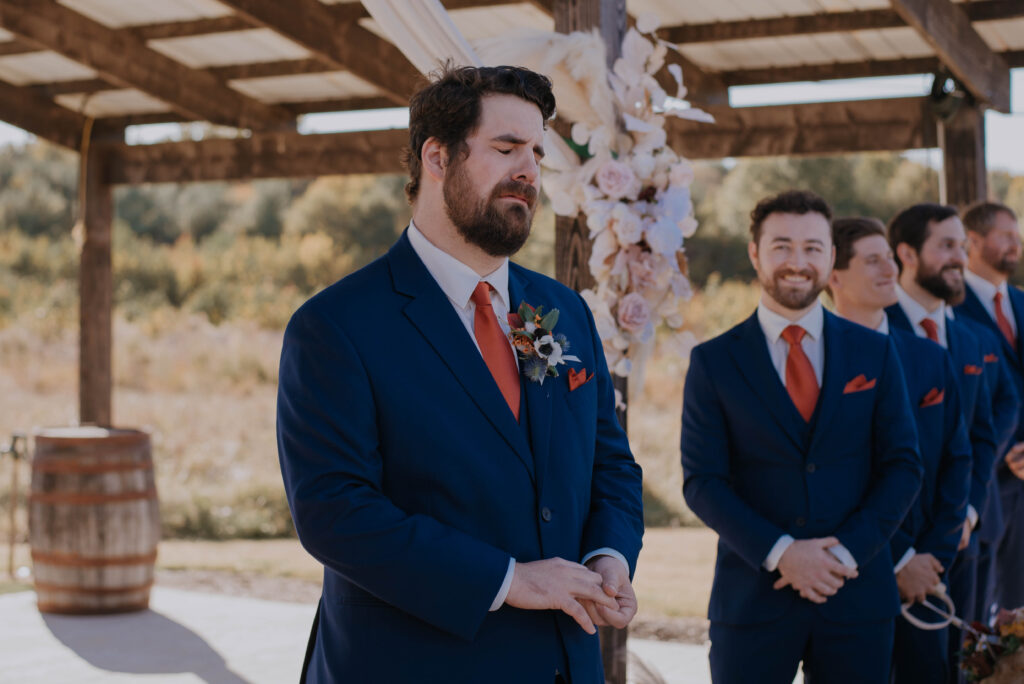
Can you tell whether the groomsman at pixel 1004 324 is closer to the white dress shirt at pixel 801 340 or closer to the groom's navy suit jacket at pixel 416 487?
the white dress shirt at pixel 801 340

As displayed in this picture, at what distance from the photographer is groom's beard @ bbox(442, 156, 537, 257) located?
6.34ft

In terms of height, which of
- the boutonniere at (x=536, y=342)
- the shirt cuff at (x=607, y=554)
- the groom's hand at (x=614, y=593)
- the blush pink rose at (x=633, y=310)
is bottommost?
the groom's hand at (x=614, y=593)

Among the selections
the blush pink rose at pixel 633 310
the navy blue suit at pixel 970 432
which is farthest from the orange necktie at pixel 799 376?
the navy blue suit at pixel 970 432

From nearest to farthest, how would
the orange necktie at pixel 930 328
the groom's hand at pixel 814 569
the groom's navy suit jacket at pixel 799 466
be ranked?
the groom's hand at pixel 814 569 < the groom's navy suit jacket at pixel 799 466 < the orange necktie at pixel 930 328

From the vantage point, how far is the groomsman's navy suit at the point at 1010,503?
4438mm

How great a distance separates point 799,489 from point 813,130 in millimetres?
3851

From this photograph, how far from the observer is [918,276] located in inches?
153

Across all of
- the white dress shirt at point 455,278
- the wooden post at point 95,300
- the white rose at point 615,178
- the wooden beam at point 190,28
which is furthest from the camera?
the wooden post at point 95,300

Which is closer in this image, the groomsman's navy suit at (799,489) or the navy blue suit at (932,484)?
the groomsman's navy suit at (799,489)

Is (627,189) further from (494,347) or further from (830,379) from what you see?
(494,347)

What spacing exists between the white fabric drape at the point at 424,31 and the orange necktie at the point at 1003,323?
2201mm

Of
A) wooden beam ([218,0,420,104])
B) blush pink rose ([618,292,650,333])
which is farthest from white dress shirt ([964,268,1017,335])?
wooden beam ([218,0,420,104])

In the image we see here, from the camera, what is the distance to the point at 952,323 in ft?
12.7

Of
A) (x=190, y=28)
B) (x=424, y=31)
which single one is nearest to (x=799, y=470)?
(x=424, y=31)
